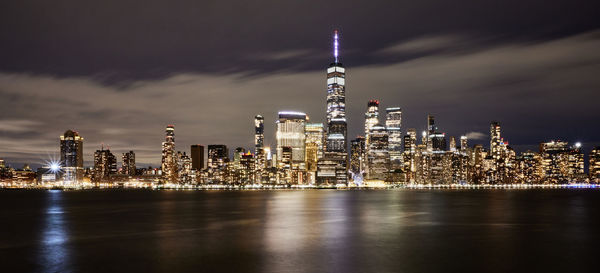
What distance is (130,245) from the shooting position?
42.9 meters

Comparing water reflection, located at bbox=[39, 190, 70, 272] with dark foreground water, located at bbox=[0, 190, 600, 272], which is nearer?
dark foreground water, located at bbox=[0, 190, 600, 272]

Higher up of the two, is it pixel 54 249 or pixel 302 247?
pixel 54 249

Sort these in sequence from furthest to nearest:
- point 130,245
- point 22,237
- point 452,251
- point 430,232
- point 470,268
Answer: point 430,232 < point 22,237 < point 130,245 < point 452,251 < point 470,268

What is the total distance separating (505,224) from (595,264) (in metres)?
30.2

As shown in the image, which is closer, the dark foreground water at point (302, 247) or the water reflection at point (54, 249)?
the dark foreground water at point (302, 247)

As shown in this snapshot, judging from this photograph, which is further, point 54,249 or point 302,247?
point 54,249

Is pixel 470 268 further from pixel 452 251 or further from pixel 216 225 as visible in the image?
pixel 216 225

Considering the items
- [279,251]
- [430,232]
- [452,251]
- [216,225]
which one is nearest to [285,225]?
[216,225]

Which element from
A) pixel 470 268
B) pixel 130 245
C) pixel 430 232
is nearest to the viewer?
pixel 470 268

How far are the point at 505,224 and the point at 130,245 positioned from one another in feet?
147

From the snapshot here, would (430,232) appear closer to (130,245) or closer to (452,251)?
(452,251)

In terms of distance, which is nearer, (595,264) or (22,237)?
(595,264)

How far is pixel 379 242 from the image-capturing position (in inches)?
1781

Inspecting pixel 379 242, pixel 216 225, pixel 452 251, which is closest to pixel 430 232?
pixel 379 242
